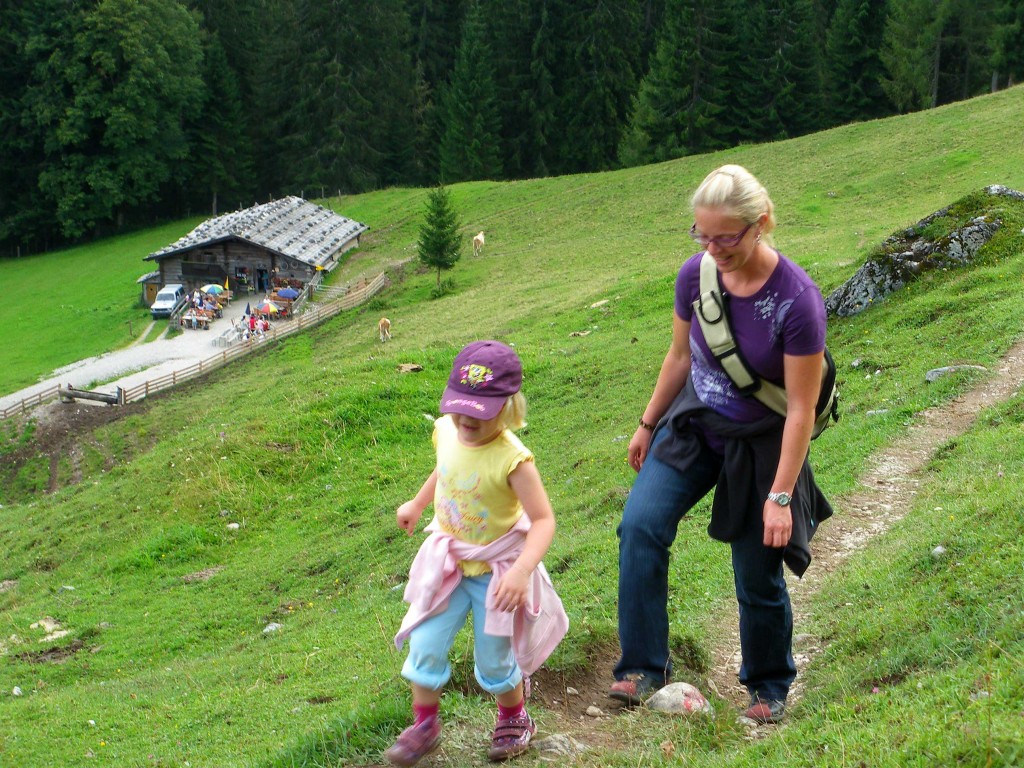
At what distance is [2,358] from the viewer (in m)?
42.4

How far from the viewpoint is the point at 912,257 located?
52.2 ft

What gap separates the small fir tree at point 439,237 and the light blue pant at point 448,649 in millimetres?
35820

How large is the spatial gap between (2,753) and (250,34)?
74405mm

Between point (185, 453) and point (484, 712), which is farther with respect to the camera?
point (185, 453)

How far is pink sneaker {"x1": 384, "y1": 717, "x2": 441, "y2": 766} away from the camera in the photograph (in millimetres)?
4480

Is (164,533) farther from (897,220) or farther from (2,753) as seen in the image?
(897,220)

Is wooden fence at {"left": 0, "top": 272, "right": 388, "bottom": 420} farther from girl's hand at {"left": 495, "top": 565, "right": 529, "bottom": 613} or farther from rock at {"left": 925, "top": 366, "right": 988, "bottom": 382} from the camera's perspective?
girl's hand at {"left": 495, "top": 565, "right": 529, "bottom": 613}

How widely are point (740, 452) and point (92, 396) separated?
2935 centimetres

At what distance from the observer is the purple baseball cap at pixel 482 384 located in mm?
4348

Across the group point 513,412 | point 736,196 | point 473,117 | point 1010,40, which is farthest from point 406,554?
point 473,117

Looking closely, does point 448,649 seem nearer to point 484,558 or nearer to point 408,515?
point 484,558

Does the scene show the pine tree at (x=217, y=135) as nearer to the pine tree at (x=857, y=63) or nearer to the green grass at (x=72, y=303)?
the green grass at (x=72, y=303)

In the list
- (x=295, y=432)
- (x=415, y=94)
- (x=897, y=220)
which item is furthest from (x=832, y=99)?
(x=295, y=432)

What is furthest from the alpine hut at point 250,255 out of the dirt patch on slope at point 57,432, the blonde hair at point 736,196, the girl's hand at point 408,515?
the blonde hair at point 736,196
